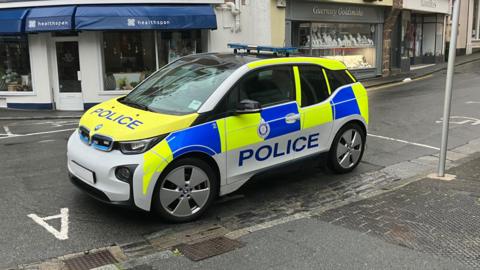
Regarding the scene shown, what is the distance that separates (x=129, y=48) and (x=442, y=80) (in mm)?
12980

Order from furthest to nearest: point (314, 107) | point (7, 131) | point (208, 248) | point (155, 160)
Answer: point (7, 131)
point (314, 107)
point (155, 160)
point (208, 248)

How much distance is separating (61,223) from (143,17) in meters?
10.6

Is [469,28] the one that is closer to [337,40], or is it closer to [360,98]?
[337,40]

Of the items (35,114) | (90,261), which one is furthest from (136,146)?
(35,114)

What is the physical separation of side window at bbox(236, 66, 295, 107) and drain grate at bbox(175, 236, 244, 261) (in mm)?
1614

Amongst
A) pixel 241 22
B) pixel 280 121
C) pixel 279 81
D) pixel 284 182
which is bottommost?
pixel 284 182

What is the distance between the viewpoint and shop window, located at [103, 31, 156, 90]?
15758 millimetres

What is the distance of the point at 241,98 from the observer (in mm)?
5566

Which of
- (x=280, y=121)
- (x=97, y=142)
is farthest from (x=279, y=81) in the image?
(x=97, y=142)

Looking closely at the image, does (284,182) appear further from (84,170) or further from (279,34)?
(279,34)

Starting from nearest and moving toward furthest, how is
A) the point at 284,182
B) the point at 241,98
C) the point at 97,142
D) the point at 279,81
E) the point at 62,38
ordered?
the point at 97,142 < the point at 241,98 < the point at 279,81 < the point at 284,182 < the point at 62,38

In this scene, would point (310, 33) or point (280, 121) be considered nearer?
point (280, 121)

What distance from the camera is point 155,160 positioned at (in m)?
4.82

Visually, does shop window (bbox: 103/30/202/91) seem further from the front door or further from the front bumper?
the front bumper
